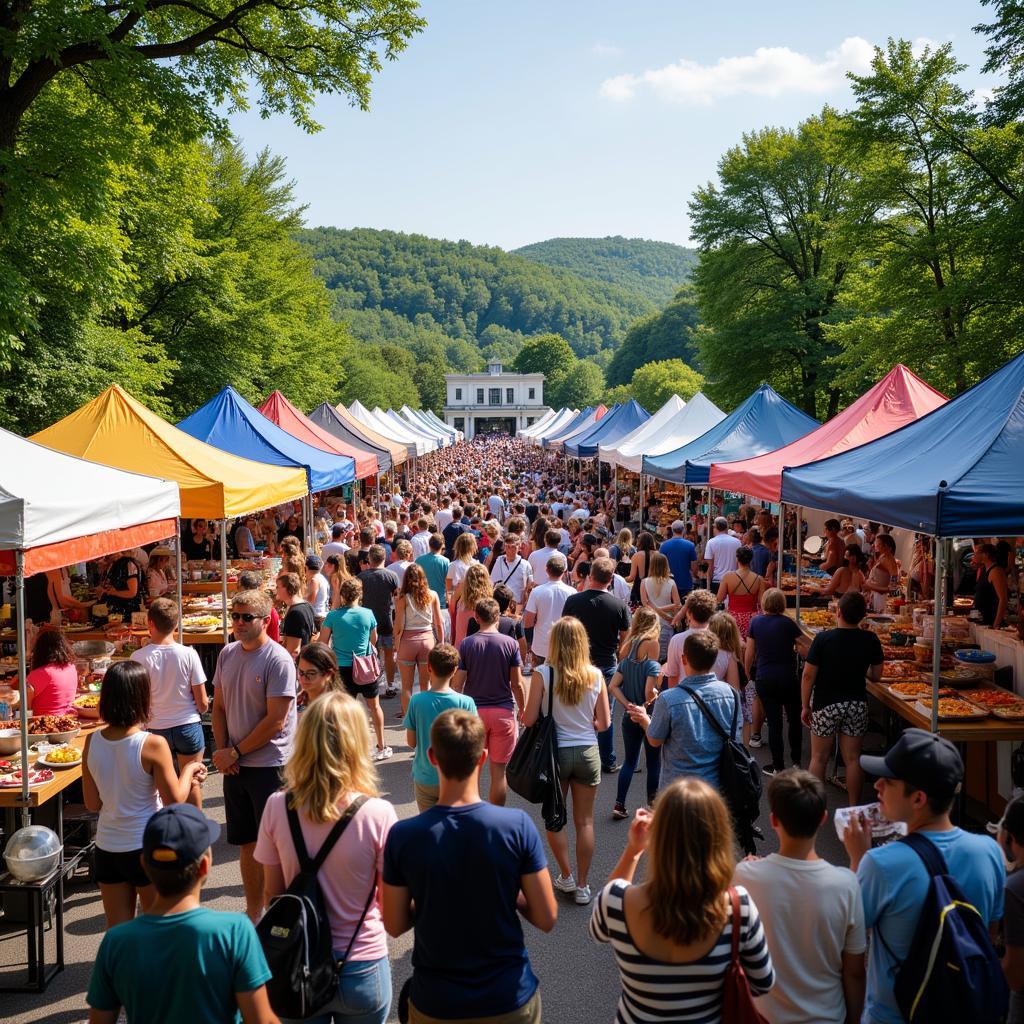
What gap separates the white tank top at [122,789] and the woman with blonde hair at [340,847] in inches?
52.9

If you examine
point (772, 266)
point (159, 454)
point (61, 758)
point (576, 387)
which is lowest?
point (61, 758)

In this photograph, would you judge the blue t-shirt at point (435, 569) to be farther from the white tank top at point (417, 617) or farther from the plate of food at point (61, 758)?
the plate of food at point (61, 758)

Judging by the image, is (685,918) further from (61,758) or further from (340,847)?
(61,758)

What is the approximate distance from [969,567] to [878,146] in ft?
42.9

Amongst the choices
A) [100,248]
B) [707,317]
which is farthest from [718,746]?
[707,317]

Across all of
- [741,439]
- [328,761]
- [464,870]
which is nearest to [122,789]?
[328,761]

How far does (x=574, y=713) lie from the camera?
5.05m

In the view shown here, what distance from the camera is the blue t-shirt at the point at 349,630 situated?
7.43m

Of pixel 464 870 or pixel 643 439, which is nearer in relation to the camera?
pixel 464 870

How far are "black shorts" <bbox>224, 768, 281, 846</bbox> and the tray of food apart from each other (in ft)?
14.1

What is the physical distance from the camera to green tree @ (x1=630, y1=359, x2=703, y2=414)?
5665cm

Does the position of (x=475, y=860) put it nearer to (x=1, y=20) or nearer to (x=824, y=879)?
(x=824, y=879)

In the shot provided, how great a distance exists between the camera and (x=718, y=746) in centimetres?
461

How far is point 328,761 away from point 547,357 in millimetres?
137785
